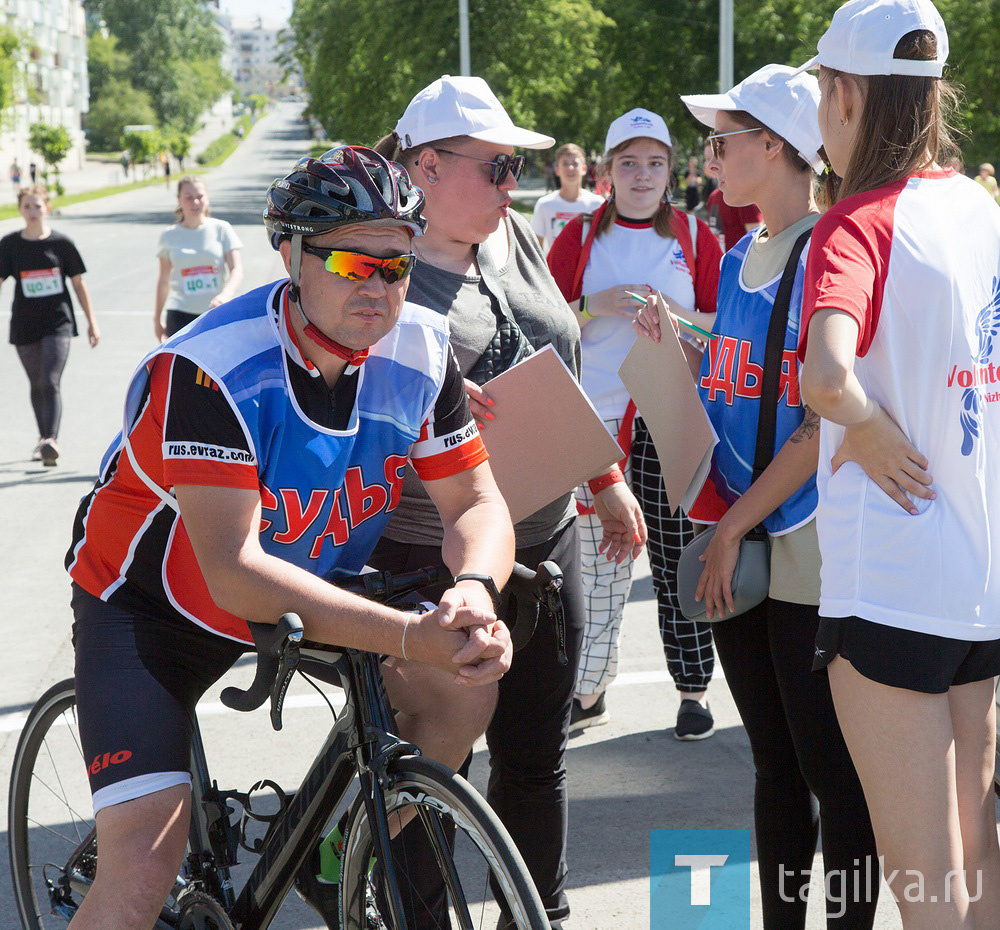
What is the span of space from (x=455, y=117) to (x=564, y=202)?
8497 millimetres

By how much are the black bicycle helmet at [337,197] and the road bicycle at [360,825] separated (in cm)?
66

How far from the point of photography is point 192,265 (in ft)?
31.2

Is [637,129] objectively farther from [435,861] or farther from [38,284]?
[38,284]

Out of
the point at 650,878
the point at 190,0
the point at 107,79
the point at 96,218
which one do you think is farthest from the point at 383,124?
the point at 190,0

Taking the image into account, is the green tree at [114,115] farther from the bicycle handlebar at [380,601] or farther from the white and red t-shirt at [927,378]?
the white and red t-shirt at [927,378]

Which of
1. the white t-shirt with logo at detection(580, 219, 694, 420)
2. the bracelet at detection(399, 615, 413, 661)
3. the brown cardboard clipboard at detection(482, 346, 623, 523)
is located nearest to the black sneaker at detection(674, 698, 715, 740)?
the white t-shirt with logo at detection(580, 219, 694, 420)

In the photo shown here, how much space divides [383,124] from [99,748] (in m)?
34.1

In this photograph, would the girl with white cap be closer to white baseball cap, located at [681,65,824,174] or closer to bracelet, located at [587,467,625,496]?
white baseball cap, located at [681,65,824,174]

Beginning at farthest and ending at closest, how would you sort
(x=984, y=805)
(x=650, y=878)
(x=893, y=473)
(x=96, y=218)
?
1. (x=96, y=218)
2. (x=650, y=878)
3. (x=984, y=805)
4. (x=893, y=473)

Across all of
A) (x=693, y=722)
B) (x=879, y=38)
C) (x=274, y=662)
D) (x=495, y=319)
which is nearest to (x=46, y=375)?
(x=693, y=722)

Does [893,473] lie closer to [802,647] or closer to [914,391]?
[914,391]

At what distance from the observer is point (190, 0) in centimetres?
13962

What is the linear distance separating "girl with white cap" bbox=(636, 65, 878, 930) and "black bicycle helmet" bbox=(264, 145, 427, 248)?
944 mm

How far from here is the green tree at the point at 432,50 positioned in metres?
33.2
